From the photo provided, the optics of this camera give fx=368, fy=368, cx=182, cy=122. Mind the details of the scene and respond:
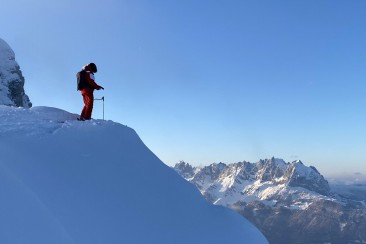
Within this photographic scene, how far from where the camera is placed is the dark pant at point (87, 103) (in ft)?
55.1

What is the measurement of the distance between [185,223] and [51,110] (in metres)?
9.04

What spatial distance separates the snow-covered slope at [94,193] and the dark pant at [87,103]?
300 centimetres

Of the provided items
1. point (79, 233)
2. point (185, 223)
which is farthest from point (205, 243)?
point (79, 233)

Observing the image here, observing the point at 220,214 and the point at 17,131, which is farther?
the point at 220,214

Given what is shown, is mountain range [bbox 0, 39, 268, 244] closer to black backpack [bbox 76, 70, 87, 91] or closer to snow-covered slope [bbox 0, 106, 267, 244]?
snow-covered slope [bbox 0, 106, 267, 244]

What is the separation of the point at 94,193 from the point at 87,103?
8.20 m

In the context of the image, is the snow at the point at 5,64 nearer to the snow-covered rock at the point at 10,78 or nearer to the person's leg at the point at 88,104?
the snow-covered rock at the point at 10,78

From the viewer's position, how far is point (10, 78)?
298 ft

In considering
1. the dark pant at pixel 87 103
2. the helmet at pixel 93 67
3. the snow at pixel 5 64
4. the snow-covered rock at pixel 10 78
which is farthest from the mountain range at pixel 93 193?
the snow at pixel 5 64

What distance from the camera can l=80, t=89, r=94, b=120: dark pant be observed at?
16.8 meters

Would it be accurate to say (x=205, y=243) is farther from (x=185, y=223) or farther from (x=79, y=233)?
(x=79, y=233)

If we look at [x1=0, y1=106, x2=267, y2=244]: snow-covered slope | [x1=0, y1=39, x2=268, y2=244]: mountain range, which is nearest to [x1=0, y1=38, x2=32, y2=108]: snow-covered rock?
[x1=0, y1=39, x2=268, y2=244]: mountain range

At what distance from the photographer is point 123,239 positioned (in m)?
8.60

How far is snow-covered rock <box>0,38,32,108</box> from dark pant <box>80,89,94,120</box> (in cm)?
7549
